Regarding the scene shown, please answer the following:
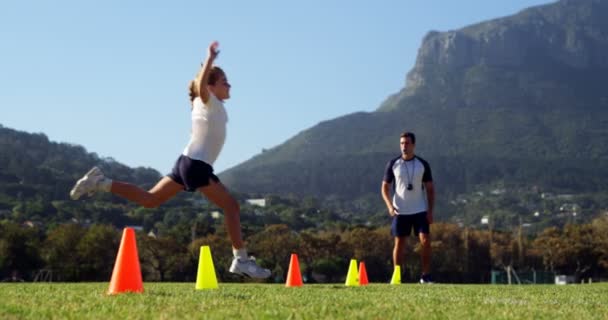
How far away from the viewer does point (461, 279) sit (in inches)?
5098

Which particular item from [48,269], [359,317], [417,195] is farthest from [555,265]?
[359,317]

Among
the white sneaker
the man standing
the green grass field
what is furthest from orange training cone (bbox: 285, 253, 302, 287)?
the green grass field

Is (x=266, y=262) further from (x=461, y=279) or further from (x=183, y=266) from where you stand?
(x=461, y=279)

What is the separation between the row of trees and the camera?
93875mm

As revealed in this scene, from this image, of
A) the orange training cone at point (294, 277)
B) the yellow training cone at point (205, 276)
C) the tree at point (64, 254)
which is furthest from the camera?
the tree at point (64, 254)

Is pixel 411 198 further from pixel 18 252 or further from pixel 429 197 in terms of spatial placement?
pixel 18 252

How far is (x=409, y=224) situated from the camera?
14.7 metres

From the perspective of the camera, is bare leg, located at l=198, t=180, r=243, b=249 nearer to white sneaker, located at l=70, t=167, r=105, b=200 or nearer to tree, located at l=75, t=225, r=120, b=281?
white sneaker, located at l=70, t=167, r=105, b=200

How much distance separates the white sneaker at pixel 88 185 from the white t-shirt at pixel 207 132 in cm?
88

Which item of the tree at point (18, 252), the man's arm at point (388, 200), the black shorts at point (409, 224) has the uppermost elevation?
the tree at point (18, 252)

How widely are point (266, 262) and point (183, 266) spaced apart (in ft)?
55.8

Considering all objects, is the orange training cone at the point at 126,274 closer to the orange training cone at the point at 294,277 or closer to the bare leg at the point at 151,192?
the bare leg at the point at 151,192

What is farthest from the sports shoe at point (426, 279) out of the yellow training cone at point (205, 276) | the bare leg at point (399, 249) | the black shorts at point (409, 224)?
the yellow training cone at point (205, 276)

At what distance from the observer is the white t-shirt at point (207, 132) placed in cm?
847
